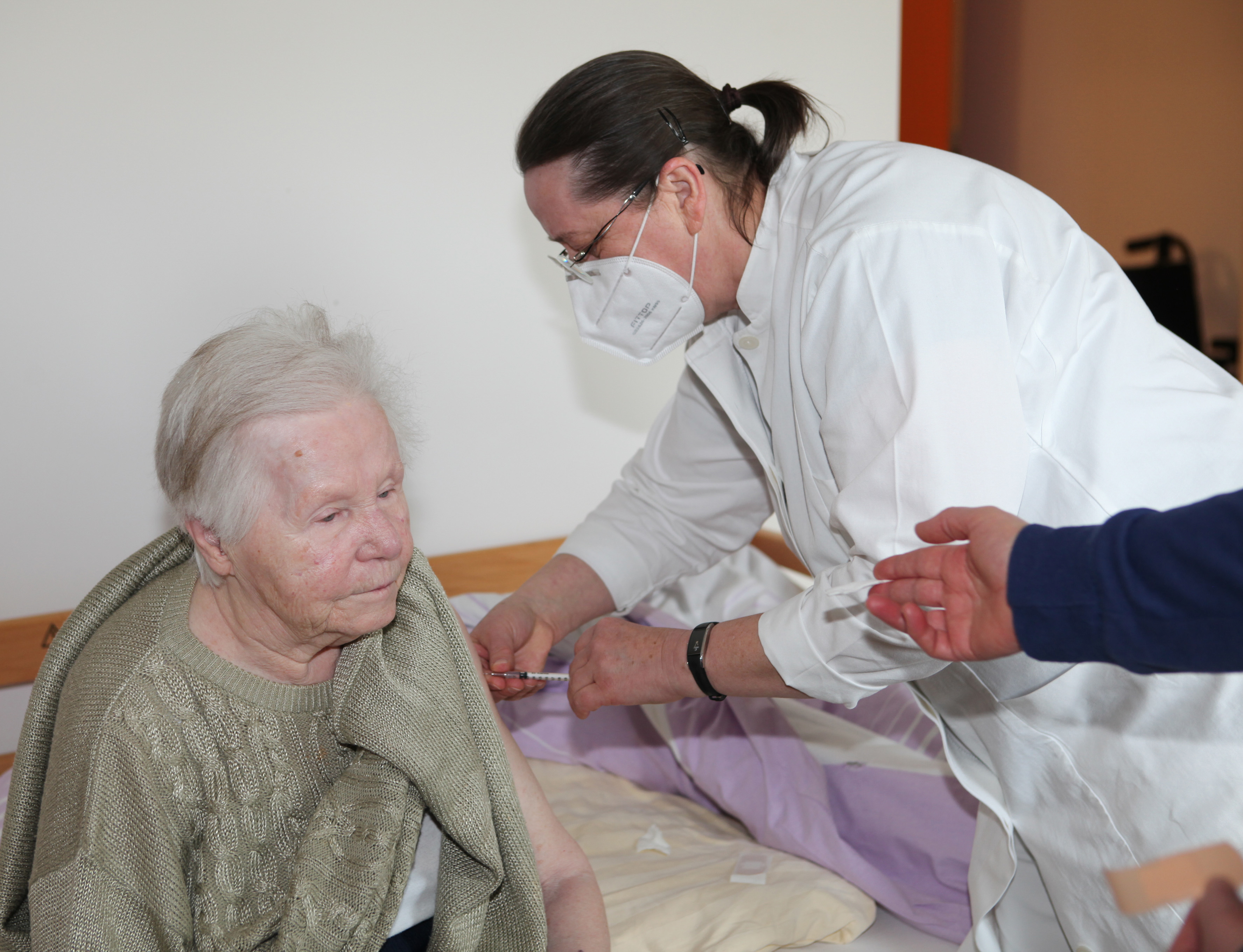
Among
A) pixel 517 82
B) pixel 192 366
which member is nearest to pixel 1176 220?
pixel 517 82

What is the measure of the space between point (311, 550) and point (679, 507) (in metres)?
0.80

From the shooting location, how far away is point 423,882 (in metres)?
1.33

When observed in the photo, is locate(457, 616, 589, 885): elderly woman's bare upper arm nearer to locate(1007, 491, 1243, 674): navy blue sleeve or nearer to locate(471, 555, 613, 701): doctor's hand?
locate(471, 555, 613, 701): doctor's hand

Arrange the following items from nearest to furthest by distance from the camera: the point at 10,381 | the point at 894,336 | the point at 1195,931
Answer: the point at 1195,931
the point at 894,336
the point at 10,381

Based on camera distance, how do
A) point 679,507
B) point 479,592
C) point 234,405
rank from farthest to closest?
point 479,592, point 679,507, point 234,405

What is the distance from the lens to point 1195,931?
550 millimetres

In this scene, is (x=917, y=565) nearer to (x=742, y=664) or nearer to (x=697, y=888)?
(x=742, y=664)

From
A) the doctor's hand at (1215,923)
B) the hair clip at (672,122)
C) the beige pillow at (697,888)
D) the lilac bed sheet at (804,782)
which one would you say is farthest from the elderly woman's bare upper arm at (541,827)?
the doctor's hand at (1215,923)

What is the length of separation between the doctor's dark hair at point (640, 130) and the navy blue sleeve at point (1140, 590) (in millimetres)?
736

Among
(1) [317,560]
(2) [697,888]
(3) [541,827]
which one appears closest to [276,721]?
(1) [317,560]

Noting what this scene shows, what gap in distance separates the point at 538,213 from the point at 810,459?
0.52m

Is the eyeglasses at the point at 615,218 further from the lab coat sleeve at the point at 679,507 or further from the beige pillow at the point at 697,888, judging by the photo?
the beige pillow at the point at 697,888

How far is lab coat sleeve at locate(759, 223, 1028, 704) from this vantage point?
3.34 ft

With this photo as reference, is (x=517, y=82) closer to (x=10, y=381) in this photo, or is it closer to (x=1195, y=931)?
(x=10, y=381)
